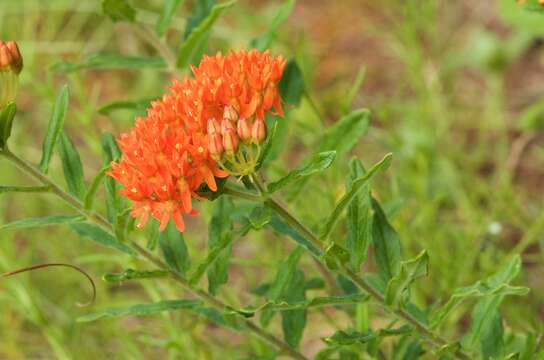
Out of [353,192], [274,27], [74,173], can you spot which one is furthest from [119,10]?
[353,192]

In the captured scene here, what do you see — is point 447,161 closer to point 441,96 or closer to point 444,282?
point 441,96

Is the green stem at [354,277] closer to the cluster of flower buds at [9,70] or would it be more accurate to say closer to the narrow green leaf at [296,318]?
the narrow green leaf at [296,318]

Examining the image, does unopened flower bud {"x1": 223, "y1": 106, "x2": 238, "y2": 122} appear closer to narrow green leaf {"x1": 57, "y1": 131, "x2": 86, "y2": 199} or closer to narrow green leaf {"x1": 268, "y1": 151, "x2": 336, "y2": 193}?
narrow green leaf {"x1": 268, "y1": 151, "x2": 336, "y2": 193}

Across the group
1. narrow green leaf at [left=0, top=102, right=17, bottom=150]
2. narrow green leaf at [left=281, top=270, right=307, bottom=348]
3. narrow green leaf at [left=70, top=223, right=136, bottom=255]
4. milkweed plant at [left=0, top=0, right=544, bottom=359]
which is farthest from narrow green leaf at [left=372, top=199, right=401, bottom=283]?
narrow green leaf at [left=0, top=102, right=17, bottom=150]

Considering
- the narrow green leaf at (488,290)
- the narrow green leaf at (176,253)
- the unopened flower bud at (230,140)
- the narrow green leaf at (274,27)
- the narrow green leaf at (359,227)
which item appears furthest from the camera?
the narrow green leaf at (274,27)

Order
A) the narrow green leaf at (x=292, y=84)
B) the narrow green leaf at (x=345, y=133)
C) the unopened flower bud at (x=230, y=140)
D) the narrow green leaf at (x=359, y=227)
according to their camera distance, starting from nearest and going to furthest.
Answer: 1. the unopened flower bud at (x=230, y=140)
2. the narrow green leaf at (x=359, y=227)
3. the narrow green leaf at (x=345, y=133)
4. the narrow green leaf at (x=292, y=84)

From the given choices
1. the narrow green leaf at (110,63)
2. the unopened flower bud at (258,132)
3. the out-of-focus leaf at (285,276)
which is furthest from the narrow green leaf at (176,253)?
the narrow green leaf at (110,63)
